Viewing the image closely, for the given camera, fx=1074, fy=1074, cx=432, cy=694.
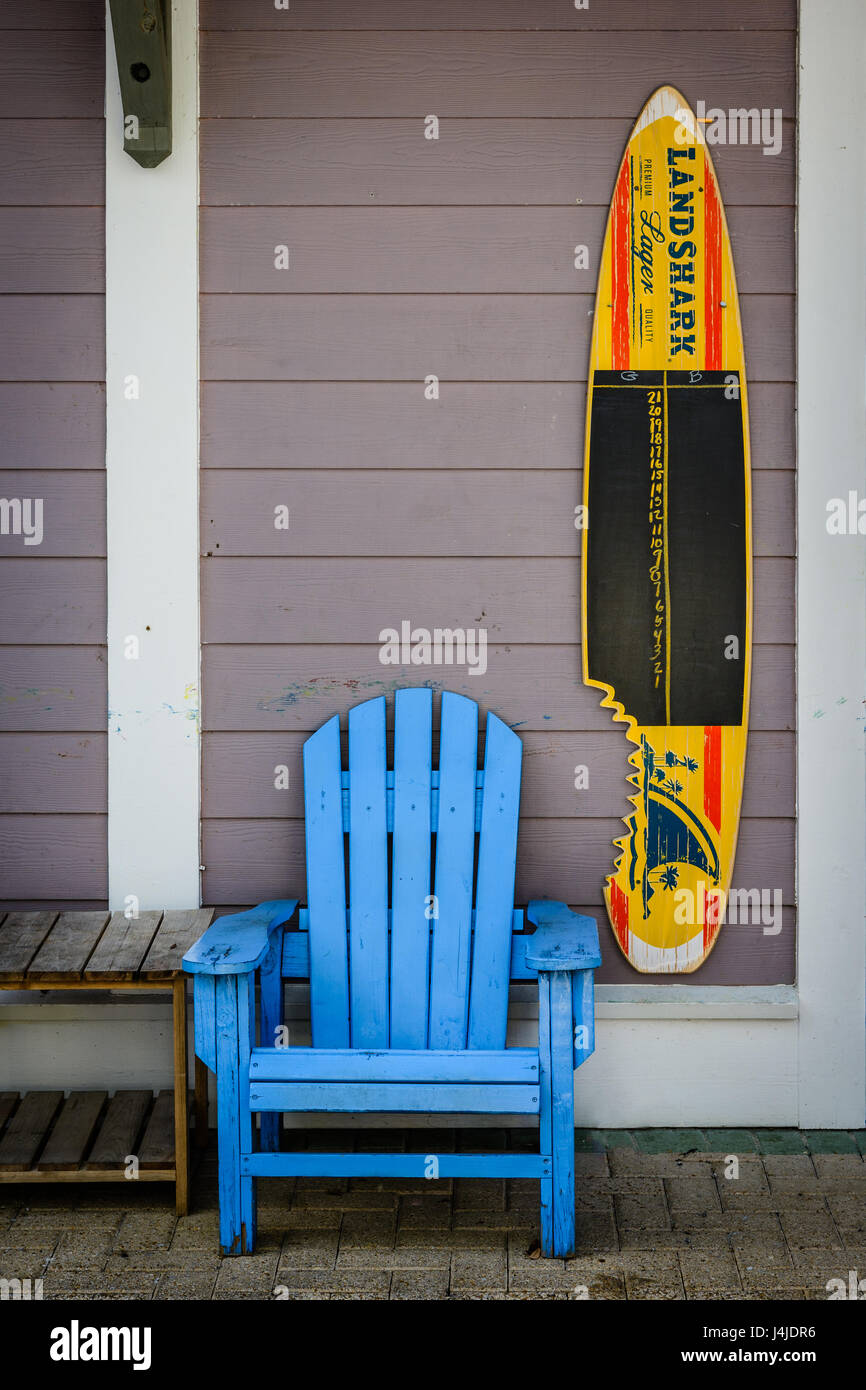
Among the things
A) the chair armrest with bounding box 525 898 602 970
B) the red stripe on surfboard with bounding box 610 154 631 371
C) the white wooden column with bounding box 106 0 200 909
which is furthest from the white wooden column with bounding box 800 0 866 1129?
the white wooden column with bounding box 106 0 200 909

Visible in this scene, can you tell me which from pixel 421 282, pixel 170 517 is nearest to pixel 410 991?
pixel 170 517

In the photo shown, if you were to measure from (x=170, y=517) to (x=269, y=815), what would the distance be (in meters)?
0.76

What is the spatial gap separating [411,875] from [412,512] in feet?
2.82

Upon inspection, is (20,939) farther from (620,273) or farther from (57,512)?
(620,273)

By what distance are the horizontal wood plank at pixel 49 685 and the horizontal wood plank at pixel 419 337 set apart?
0.68 m

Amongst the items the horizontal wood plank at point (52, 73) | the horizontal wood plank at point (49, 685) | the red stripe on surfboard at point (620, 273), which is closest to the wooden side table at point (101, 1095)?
the horizontal wood plank at point (49, 685)

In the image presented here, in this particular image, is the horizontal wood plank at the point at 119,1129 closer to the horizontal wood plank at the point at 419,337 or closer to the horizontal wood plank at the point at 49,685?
the horizontal wood plank at the point at 49,685

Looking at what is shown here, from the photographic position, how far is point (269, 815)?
2613 mm

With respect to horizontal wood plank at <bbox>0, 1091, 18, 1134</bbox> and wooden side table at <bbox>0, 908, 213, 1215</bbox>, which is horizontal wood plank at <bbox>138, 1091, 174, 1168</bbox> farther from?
horizontal wood plank at <bbox>0, 1091, 18, 1134</bbox>

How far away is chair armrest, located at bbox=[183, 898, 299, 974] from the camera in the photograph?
2.07 metres

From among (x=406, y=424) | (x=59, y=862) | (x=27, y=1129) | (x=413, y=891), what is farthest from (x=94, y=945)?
(x=406, y=424)

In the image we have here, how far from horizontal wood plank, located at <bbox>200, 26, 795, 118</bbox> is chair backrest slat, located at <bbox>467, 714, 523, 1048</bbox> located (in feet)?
5.34

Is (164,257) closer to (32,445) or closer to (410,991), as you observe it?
(32,445)

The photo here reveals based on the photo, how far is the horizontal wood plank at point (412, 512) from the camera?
2.58 m
